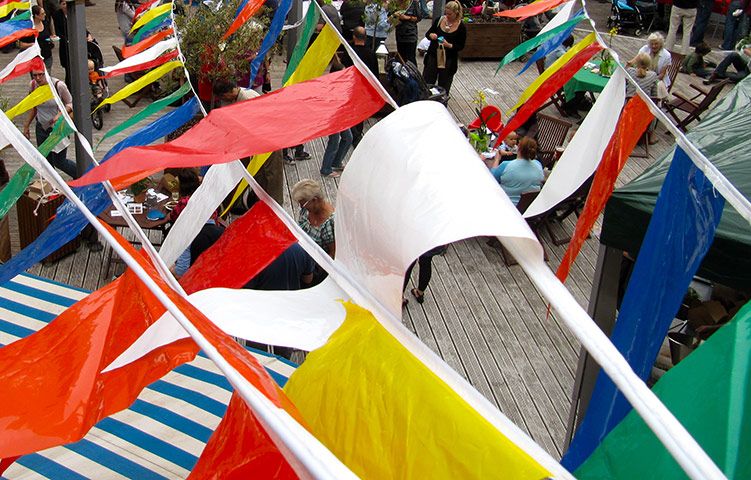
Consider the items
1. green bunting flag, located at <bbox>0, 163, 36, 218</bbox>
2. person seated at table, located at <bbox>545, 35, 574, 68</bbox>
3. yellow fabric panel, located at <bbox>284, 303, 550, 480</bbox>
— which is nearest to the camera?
yellow fabric panel, located at <bbox>284, 303, 550, 480</bbox>

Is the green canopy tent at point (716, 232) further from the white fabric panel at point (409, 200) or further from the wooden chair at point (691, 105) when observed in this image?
the wooden chair at point (691, 105)

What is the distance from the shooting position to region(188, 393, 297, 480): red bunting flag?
159 centimetres

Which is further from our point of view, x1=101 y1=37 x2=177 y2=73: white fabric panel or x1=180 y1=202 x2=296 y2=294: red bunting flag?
x1=101 y1=37 x2=177 y2=73: white fabric panel

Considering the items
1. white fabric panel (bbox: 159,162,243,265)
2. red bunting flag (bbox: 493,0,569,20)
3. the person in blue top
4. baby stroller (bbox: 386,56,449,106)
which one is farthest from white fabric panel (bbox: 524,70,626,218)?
baby stroller (bbox: 386,56,449,106)

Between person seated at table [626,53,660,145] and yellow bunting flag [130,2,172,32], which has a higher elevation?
yellow bunting flag [130,2,172,32]

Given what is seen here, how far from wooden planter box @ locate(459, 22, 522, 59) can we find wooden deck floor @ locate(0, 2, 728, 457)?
236 inches

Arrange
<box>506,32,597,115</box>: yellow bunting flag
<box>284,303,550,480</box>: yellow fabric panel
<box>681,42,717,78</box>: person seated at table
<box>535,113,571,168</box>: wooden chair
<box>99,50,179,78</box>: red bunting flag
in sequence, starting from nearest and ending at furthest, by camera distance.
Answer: <box>284,303,550,480</box>: yellow fabric panel, <box>506,32,597,115</box>: yellow bunting flag, <box>99,50,179,78</box>: red bunting flag, <box>535,113,571,168</box>: wooden chair, <box>681,42,717,78</box>: person seated at table

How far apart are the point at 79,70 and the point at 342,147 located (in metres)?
3.28

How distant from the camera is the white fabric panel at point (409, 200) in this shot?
1.47 m

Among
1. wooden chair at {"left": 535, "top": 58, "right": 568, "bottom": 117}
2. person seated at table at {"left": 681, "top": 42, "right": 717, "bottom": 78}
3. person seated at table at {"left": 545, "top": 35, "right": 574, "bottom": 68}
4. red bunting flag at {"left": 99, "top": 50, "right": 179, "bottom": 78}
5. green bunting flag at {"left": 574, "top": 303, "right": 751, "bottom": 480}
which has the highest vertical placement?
green bunting flag at {"left": 574, "top": 303, "right": 751, "bottom": 480}

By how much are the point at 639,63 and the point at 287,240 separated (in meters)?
7.35

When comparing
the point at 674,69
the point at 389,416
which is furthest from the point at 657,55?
the point at 389,416

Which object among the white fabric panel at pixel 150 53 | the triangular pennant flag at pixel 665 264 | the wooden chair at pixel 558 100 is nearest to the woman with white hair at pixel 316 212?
the white fabric panel at pixel 150 53

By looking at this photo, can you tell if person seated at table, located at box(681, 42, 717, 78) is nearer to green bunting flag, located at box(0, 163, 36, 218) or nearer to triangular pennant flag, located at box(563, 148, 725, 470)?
triangular pennant flag, located at box(563, 148, 725, 470)
